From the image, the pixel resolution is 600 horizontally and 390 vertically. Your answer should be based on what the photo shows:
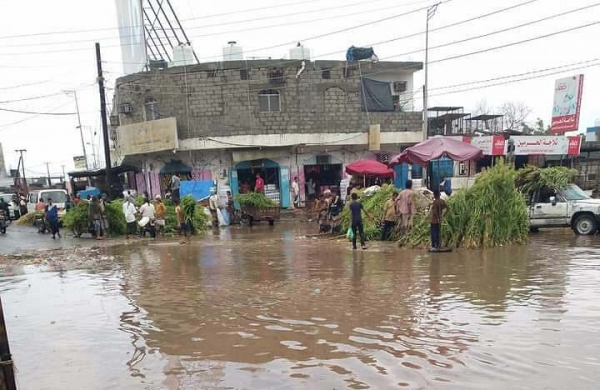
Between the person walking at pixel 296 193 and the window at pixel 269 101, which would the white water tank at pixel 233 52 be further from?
the person walking at pixel 296 193

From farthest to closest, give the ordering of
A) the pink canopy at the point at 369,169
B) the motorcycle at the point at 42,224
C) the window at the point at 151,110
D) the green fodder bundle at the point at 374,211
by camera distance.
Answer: the window at the point at 151,110 < the motorcycle at the point at 42,224 < the pink canopy at the point at 369,169 < the green fodder bundle at the point at 374,211

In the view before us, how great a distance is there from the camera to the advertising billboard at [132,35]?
2537cm

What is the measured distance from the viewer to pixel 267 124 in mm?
23516

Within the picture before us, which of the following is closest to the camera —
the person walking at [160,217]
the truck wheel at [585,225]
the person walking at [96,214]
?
the truck wheel at [585,225]

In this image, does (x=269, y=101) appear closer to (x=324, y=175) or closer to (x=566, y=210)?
(x=324, y=175)

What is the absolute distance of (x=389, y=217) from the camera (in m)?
12.1

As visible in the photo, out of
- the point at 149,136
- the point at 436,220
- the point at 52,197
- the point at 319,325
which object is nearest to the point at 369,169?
the point at 436,220

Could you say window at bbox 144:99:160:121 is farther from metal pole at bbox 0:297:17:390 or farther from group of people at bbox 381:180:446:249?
metal pole at bbox 0:297:17:390

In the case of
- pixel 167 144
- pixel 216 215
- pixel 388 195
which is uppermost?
pixel 167 144

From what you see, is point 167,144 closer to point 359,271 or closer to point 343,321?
point 359,271

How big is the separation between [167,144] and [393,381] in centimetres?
2091

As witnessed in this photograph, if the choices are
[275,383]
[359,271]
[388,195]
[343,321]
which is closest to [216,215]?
[388,195]

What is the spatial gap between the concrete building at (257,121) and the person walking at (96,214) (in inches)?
275

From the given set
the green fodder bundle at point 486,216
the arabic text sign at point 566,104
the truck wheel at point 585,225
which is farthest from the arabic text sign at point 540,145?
the green fodder bundle at point 486,216
